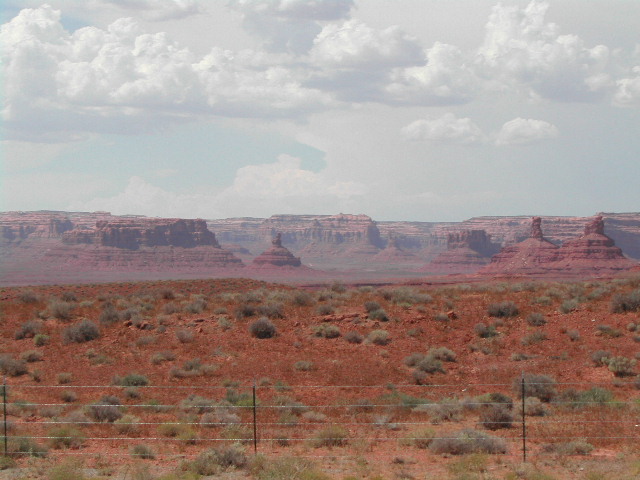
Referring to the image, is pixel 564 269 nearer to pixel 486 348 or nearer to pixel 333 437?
pixel 486 348

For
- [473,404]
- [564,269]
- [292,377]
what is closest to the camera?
[473,404]

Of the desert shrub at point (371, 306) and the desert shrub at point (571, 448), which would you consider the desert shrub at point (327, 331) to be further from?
the desert shrub at point (571, 448)

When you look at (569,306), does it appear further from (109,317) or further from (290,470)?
(290,470)

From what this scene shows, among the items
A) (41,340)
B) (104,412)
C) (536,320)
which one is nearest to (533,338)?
(536,320)

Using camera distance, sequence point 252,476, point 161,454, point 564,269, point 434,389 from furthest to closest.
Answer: point 564,269 → point 434,389 → point 161,454 → point 252,476

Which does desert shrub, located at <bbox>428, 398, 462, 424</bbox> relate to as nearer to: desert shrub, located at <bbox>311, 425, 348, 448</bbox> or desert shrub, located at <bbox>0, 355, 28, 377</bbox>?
desert shrub, located at <bbox>311, 425, 348, 448</bbox>

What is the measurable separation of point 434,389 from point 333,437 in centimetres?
684

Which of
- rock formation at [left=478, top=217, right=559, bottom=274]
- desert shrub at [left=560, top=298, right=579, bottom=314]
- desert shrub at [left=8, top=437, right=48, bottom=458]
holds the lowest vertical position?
rock formation at [left=478, top=217, right=559, bottom=274]

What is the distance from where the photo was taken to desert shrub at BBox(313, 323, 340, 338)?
28969 millimetres

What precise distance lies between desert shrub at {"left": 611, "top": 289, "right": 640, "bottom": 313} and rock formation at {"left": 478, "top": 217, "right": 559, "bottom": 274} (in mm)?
109136

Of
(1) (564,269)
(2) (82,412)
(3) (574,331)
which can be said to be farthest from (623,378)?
(1) (564,269)

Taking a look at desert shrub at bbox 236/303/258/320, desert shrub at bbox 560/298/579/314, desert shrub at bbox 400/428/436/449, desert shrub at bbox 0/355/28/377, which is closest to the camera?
desert shrub at bbox 400/428/436/449

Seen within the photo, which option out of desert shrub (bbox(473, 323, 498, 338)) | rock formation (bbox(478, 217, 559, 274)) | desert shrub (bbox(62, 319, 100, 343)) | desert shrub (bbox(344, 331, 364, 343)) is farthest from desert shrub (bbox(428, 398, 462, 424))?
rock formation (bbox(478, 217, 559, 274))

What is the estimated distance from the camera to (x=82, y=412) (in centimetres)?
1702
